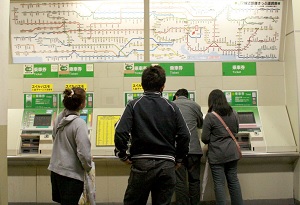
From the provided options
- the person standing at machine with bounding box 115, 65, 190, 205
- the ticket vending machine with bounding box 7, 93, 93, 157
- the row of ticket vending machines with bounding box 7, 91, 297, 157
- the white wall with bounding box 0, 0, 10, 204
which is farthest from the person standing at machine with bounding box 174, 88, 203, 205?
the white wall with bounding box 0, 0, 10, 204

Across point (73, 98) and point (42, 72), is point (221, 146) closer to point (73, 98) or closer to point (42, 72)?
point (73, 98)

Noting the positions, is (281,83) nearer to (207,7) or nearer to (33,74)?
(207,7)

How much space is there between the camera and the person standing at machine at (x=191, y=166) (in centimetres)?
405

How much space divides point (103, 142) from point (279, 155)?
220 cm

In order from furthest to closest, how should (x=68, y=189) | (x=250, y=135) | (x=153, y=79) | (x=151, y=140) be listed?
(x=250, y=135) → (x=68, y=189) → (x=153, y=79) → (x=151, y=140)

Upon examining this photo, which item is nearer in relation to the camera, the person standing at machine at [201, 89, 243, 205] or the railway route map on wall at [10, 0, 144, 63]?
the person standing at machine at [201, 89, 243, 205]

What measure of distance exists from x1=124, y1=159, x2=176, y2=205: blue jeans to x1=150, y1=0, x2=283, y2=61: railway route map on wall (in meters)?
2.47

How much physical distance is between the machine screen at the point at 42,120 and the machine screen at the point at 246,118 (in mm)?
2518

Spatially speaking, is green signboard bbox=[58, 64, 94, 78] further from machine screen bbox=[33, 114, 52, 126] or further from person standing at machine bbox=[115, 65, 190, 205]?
person standing at machine bbox=[115, 65, 190, 205]

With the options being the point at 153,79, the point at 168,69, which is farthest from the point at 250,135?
the point at 153,79

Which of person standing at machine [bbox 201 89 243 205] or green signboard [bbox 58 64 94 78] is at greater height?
green signboard [bbox 58 64 94 78]

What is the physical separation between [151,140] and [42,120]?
2516mm

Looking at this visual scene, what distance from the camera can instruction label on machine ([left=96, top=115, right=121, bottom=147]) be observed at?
442cm

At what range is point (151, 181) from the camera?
2504mm
